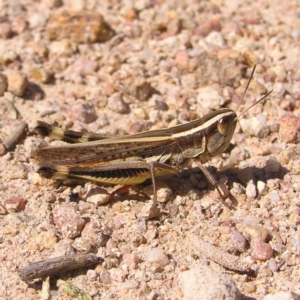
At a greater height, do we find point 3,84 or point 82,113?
point 3,84

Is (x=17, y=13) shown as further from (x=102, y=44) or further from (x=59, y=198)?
(x=59, y=198)

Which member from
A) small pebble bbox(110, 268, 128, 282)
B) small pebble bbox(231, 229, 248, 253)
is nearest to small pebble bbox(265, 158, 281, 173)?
small pebble bbox(231, 229, 248, 253)

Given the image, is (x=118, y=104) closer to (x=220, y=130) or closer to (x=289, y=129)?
(x=220, y=130)

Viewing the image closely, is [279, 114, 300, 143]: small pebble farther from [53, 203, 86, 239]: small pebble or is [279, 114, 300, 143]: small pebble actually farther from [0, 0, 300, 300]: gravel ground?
[53, 203, 86, 239]: small pebble

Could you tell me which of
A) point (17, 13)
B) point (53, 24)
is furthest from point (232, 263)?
point (17, 13)

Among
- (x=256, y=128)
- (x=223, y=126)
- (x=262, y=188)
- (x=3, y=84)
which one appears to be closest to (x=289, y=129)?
(x=256, y=128)

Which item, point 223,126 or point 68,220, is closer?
point 68,220
